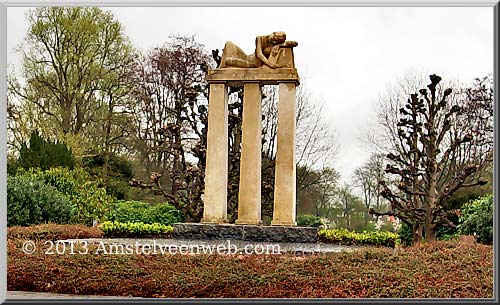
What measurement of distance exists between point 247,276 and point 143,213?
991 centimetres

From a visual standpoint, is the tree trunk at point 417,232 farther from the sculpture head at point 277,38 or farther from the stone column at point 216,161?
the sculpture head at point 277,38

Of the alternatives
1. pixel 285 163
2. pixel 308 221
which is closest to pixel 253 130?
pixel 285 163

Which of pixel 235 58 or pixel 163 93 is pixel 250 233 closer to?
pixel 235 58

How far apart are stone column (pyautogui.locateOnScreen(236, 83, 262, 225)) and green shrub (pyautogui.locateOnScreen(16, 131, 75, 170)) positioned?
8.00 m

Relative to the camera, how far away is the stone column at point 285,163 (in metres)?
13.0

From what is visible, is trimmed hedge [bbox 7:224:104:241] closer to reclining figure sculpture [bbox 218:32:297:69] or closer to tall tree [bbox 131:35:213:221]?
reclining figure sculpture [bbox 218:32:297:69]

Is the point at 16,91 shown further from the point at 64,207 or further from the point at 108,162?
the point at 64,207

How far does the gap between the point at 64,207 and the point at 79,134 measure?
6878 mm

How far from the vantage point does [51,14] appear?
2189cm

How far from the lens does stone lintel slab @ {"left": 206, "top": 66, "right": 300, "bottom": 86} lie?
43.3ft

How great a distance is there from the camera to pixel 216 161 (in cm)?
1328

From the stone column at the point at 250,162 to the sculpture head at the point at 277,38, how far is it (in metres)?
0.93

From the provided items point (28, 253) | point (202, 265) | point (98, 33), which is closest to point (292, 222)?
point (202, 265)

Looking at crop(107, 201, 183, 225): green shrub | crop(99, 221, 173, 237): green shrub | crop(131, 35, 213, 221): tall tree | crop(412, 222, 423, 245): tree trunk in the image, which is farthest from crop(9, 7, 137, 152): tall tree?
crop(412, 222, 423, 245): tree trunk
